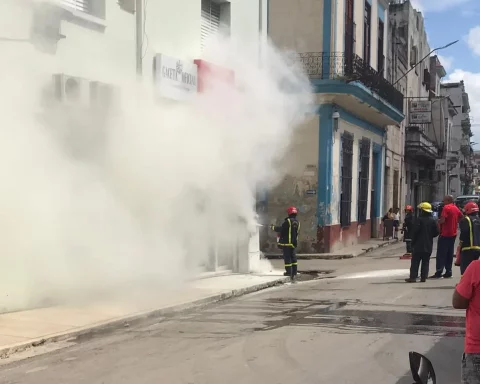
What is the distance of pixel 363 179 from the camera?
21547 millimetres

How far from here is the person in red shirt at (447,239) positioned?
11516mm

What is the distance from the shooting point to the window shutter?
11.9m

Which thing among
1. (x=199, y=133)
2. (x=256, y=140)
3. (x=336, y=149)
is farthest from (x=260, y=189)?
(x=199, y=133)

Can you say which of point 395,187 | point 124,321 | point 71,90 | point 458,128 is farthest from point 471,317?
point 458,128

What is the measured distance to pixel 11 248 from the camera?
25.3 ft

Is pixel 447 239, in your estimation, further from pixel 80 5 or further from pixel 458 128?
pixel 458 128

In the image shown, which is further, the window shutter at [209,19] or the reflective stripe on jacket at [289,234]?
the window shutter at [209,19]

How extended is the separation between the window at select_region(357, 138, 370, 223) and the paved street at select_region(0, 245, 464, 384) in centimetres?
1178

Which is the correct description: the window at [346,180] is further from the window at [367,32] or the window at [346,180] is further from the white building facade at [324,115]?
the window at [367,32]

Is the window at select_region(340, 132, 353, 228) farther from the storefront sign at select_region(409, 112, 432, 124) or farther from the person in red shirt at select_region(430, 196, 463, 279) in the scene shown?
the storefront sign at select_region(409, 112, 432, 124)

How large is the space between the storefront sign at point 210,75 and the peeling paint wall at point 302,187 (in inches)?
250

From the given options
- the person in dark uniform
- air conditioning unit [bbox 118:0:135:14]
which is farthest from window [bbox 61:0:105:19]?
the person in dark uniform

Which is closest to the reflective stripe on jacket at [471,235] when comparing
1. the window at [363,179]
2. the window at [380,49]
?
the window at [363,179]

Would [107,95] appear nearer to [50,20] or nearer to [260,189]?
[50,20]
